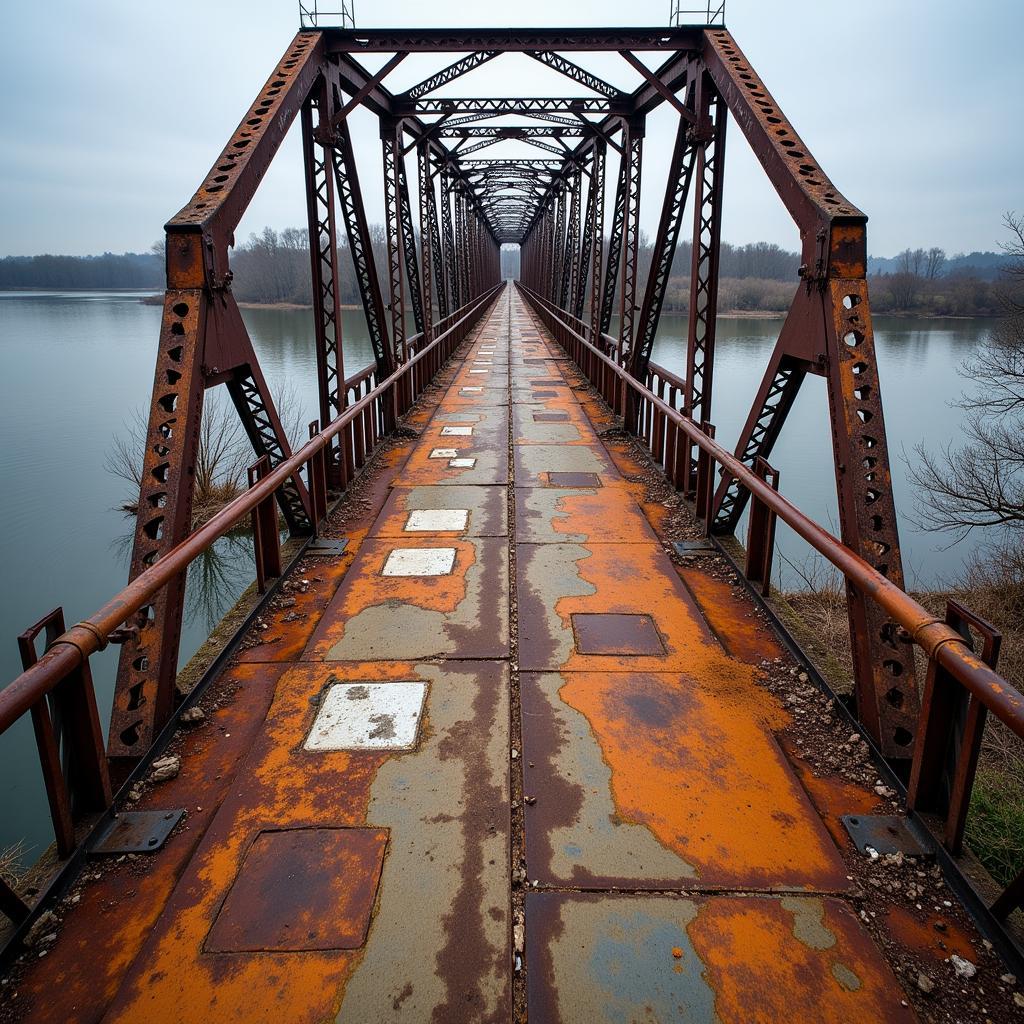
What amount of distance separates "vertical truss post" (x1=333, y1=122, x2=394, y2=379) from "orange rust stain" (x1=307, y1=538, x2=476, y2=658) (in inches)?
151

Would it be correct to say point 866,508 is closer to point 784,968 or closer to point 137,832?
point 784,968

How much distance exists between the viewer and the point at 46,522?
13008 mm

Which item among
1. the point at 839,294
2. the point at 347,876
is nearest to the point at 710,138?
the point at 839,294

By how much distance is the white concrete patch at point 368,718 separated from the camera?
305cm

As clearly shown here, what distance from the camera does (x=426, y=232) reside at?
1623cm

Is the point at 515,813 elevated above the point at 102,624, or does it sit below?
below

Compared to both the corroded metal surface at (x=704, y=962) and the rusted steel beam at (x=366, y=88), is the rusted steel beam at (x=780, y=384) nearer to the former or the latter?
the corroded metal surface at (x=704, y=962)

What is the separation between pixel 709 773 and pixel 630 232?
34.9 ft

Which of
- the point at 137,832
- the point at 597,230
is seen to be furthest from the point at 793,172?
the point at 597,230

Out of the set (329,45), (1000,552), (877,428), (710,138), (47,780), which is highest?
(329,45)

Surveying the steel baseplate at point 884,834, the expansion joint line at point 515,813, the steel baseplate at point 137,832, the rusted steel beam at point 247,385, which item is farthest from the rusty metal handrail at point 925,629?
the rusted steel beam at point 247,385

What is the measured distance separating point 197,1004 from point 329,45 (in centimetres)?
759

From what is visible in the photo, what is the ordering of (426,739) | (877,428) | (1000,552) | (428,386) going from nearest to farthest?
(426,739)
(877,428)
(428,386)
(1000,552)

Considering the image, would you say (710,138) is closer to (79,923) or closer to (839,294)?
(839,294)
